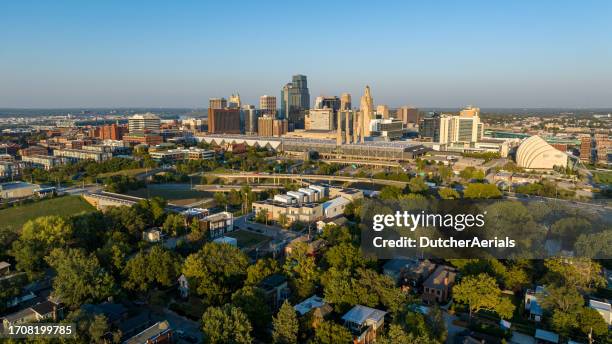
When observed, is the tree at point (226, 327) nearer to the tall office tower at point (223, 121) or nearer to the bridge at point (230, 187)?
the bridge at point (230, 187)

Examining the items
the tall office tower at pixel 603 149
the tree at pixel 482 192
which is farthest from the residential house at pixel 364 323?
the tall office tower at pixel 603 149

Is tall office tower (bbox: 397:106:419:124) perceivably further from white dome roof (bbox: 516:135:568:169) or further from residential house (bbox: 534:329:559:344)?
residential house (bbox: 534:329:559:344)

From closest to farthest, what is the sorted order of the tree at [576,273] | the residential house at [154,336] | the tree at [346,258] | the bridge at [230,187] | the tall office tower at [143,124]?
the residential house at [154,336] < the tree at [576,273] < the tree at [346,258] < the bridge at [230,187] < the tall office tower at [143,124]

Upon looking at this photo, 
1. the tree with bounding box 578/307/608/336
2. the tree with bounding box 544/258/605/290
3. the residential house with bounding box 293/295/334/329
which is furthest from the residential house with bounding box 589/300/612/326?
the residential house with bounding box 293/295/334/329

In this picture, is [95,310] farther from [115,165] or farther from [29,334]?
[115,165]

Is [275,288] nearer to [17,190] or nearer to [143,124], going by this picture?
[17,190]

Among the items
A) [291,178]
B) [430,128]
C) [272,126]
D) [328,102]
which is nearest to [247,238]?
[291,178]
